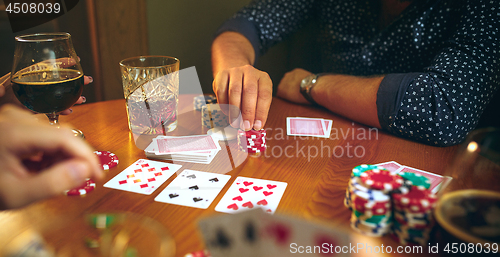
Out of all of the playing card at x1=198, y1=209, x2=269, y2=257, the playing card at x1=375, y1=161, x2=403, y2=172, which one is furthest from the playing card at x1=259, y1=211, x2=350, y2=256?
the playing card at x1=375, y1=161, x2=403, y2=172

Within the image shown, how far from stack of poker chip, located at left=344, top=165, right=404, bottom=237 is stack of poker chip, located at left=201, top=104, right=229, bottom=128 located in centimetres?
74

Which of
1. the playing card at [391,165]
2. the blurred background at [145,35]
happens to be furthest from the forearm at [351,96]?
the blurred background at [145,35]

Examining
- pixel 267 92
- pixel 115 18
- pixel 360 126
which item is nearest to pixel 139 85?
pixel 267 92

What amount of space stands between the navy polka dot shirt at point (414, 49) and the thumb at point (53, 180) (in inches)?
46.5

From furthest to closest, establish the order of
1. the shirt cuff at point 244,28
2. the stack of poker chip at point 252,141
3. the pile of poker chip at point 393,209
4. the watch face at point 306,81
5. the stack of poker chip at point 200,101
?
the shirt cuff at point 244,28
the watch face at point 306,81
the stack of poker chip at point 200,101
the stack of poker chip at point 252,141
the pile of poker chip at point 393,209

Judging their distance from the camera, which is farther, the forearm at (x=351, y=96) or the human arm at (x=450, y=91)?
the forearm at (x=351, y=96)

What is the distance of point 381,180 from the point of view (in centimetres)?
73

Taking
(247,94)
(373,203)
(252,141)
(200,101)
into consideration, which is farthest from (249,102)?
(373,203)

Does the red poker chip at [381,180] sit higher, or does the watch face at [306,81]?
the watch face at [306,81]

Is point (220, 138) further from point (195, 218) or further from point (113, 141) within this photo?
point (195, 218)

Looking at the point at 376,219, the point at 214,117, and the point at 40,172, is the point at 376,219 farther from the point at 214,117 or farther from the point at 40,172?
the point at 214,117

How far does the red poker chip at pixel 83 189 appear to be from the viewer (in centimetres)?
83

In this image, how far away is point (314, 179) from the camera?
96cm

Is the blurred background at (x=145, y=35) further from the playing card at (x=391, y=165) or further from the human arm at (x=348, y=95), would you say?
the playing card at (x=391, y=165)
